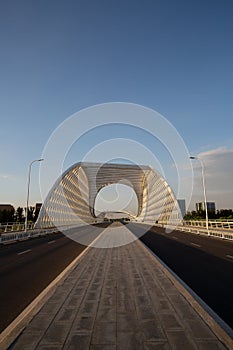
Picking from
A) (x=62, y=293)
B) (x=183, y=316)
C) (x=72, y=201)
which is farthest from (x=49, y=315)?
(x=72, y=201)

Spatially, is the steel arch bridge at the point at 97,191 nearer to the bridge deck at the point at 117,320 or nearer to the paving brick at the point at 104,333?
the bridge deck at the point at 117,320

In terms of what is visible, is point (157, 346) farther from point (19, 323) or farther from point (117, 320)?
point (19, 323)

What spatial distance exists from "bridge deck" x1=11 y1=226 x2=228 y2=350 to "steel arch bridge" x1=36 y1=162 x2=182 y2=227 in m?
52.4

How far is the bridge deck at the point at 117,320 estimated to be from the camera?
403 cm

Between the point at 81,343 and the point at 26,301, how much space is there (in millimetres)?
3316

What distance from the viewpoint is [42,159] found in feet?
136

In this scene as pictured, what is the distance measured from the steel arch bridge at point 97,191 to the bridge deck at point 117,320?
52.4 metres

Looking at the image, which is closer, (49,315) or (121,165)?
(49,315)

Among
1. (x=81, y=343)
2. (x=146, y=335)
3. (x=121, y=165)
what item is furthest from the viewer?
(x=121, y=165)

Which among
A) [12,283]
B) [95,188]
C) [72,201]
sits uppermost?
[95,188]

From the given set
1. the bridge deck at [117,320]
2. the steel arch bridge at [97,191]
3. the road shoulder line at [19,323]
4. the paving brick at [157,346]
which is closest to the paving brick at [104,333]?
the bridge deck at [117,320]

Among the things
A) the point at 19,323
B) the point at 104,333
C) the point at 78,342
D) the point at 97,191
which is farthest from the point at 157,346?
the point at 97,191

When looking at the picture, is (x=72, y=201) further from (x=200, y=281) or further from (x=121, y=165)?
(x=200, y=281)

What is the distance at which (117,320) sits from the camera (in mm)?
4973
